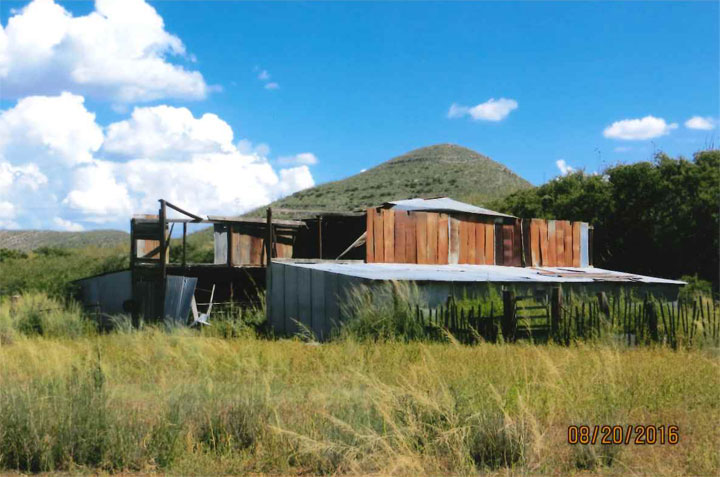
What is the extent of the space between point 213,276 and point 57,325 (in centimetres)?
545

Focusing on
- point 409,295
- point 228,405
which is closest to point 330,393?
point 228,405

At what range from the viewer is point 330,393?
25.1 ft

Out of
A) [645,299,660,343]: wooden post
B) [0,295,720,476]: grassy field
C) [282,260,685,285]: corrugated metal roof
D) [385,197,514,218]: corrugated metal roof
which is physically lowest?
[0,295,720,476]: grassy field

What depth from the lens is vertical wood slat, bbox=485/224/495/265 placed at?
2189 cm

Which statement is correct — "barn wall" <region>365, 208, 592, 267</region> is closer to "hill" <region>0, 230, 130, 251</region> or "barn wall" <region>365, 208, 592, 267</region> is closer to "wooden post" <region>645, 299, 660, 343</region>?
"wooden post" <region>645, 299, 660, 343</region>

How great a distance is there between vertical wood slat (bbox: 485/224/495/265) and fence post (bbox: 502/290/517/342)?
922 centimetres

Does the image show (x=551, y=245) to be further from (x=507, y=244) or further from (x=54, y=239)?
(x=54, y=239)

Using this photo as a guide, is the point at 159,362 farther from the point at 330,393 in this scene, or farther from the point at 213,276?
the point at 213,276

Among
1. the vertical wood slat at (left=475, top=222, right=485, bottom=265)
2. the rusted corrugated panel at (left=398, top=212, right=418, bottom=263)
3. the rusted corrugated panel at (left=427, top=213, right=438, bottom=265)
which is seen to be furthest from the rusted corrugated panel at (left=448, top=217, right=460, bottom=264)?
the rusted corrugated panel at (left=398, top=212, right=418, bottom=263)

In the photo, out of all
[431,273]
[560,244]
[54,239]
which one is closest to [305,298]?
[431,273]

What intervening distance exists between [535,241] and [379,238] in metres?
7.41

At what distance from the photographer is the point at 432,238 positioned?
785 inches

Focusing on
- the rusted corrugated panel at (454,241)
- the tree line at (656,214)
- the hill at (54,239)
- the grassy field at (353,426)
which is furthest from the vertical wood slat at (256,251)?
the hill at (54,239)

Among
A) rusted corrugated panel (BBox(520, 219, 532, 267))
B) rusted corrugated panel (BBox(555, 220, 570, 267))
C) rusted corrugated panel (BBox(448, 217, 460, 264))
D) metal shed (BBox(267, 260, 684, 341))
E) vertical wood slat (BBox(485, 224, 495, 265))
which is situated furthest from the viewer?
rusted corrugated panel (BBox(555, 220, 570, 267))
